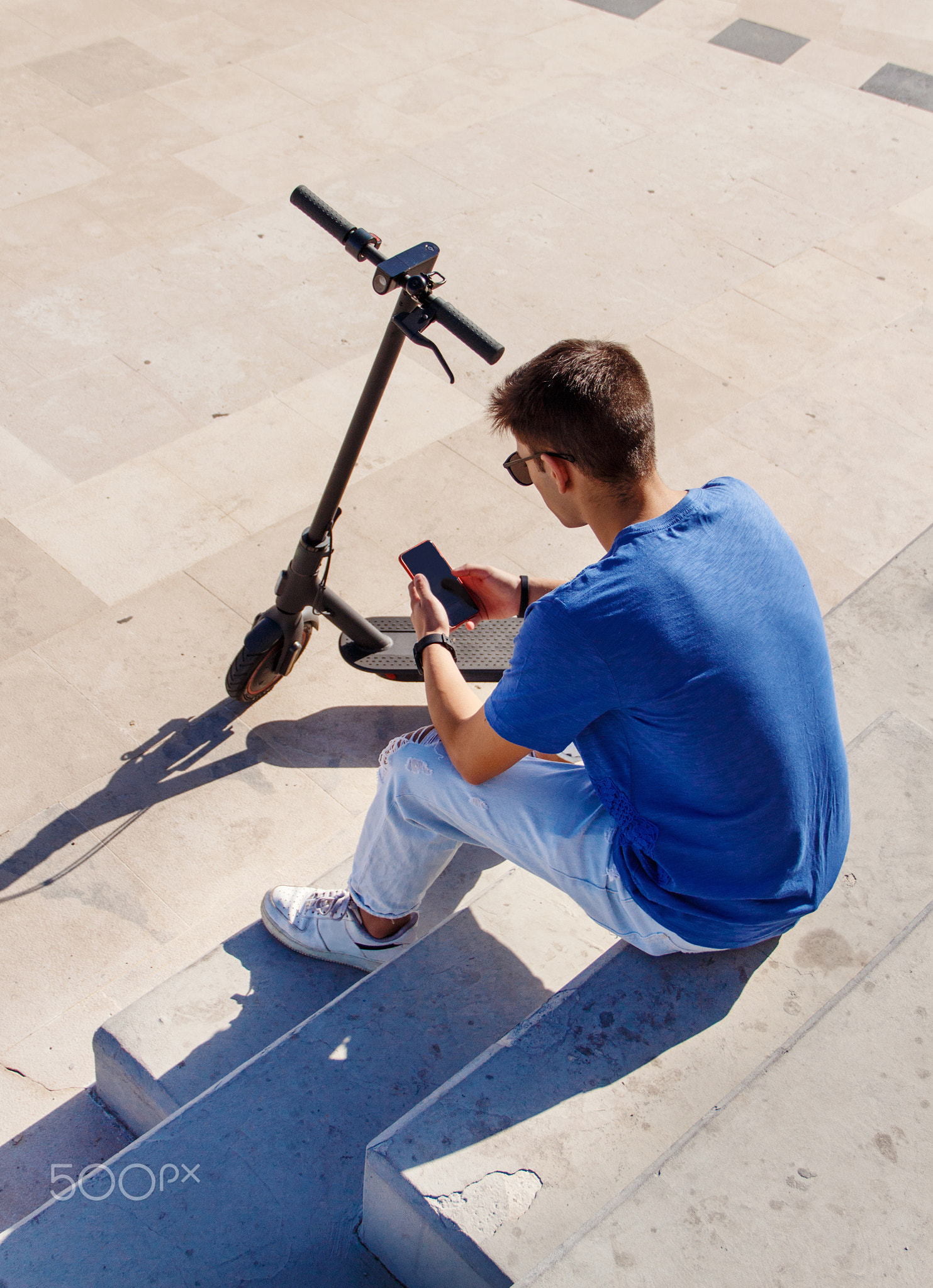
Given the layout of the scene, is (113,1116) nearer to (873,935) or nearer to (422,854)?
(422,854)

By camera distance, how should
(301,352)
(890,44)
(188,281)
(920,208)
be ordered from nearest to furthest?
(301,352) < (188,281) < (920,208) < (890,44)

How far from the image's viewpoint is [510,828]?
2.10 m

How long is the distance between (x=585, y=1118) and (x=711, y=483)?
1.14m

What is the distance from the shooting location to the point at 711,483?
1.97 meters

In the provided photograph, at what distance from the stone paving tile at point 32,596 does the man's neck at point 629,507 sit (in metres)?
2.33

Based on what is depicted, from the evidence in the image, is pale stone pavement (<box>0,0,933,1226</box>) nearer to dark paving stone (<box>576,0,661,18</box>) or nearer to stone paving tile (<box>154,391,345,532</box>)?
stone paving tile (<box>154,391,345,532</box>)

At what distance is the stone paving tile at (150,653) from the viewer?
3.47 metres

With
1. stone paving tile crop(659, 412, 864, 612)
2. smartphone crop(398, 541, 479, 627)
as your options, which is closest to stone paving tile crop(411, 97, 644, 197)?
stone paving tile crop(659, 412, 864, 612)

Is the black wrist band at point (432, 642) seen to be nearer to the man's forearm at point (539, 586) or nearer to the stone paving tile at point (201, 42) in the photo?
the man's forearm at point (539, 586)

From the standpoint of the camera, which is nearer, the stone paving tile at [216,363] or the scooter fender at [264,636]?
the scooter fender at [264,636]

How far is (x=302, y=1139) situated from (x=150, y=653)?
1.96m

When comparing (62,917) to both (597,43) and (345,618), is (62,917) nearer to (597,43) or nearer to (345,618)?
(345,618)

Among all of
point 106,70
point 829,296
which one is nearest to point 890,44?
point 829,296

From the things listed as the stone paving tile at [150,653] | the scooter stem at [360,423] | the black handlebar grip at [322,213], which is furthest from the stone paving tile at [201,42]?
the scooter stem at [360,423]
